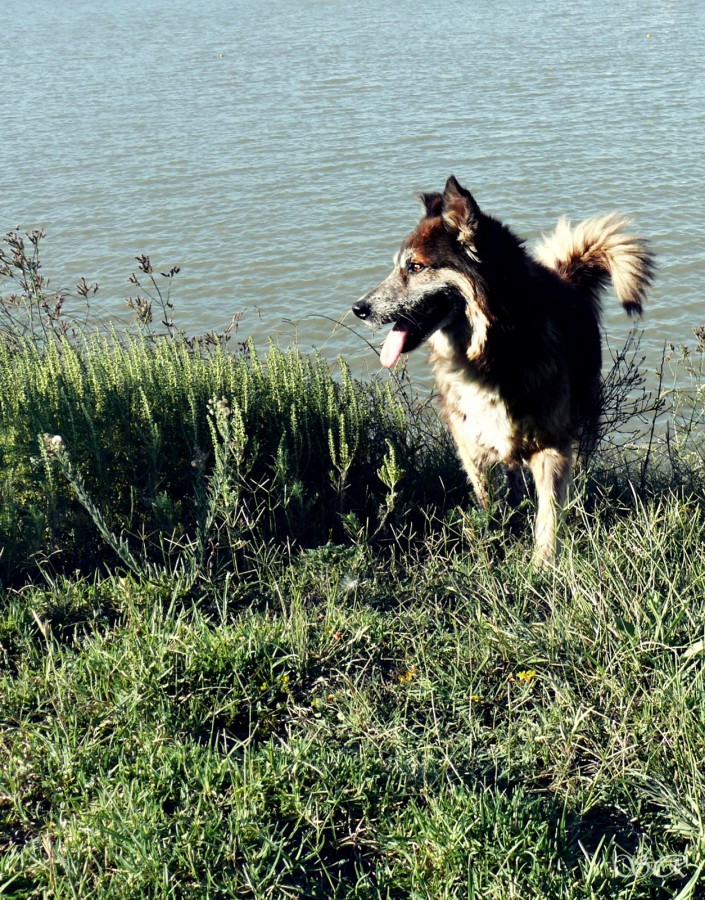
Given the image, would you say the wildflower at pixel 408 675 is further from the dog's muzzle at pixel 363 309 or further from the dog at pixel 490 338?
the dog's muzzle at pixel 363 309

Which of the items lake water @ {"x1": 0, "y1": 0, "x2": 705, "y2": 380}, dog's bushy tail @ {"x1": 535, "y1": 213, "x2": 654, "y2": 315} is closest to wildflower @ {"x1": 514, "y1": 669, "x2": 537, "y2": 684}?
dog's bushy tail @ {"x1": 535, "y1": 213, "x2": 654, "y2": 315}

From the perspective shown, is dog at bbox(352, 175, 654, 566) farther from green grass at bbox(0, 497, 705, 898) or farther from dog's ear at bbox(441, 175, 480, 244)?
green grass at bbox(0, 497, 705, 898)

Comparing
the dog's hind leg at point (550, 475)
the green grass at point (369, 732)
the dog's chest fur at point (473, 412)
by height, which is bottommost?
the green grass at point (369, 732)

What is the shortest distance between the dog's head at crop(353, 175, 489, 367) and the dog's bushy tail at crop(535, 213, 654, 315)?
1137 millimetres

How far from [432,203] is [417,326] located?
620 millimetres

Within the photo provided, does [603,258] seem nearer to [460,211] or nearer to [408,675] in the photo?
[460,211]

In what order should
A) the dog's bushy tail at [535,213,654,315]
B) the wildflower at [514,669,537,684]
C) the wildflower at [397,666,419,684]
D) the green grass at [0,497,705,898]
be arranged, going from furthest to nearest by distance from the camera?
the dog's bushy tail at [535,213,654,315] < the wildflower at [397,666,419,684] < the wildflower at [514,669,537,684] < the green grass at [0,497,705,898]

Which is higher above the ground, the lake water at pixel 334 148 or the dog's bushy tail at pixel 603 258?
the lake water at pixel 334 148

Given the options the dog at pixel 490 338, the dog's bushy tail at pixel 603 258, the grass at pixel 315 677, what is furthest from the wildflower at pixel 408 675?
the dog's bushy tail at pixel 603 258

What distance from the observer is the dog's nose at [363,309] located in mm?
4547

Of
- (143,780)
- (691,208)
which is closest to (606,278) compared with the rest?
(143,780)

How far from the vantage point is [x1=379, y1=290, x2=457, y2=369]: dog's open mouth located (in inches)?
176

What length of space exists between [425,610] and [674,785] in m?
1.22

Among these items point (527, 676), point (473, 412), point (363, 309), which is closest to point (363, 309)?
point (363, 309)
